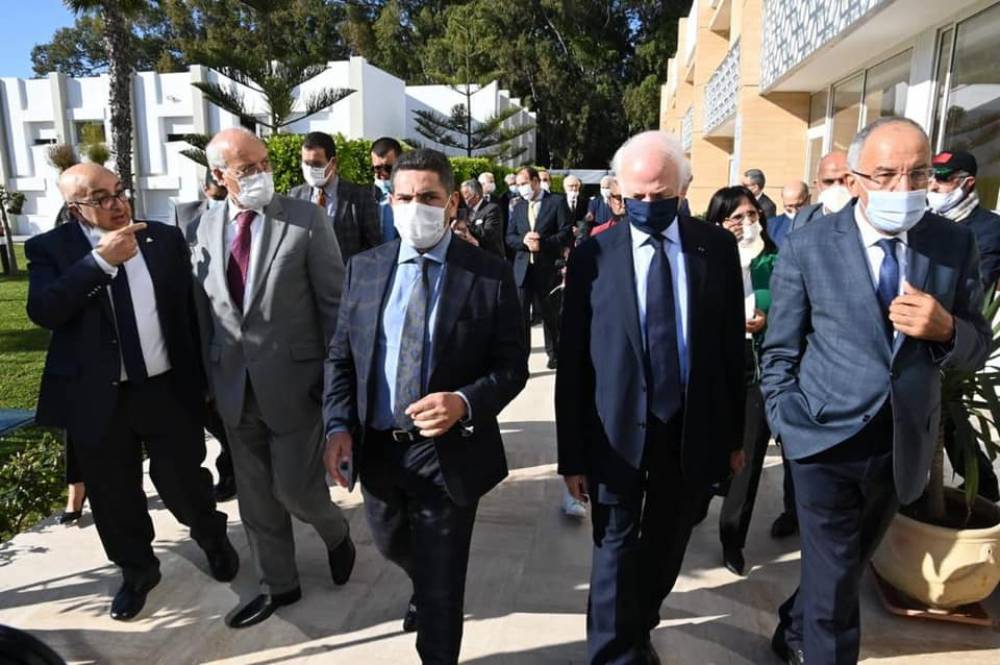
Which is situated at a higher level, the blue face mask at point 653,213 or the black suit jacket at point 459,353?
the blue face mask at point 653,213

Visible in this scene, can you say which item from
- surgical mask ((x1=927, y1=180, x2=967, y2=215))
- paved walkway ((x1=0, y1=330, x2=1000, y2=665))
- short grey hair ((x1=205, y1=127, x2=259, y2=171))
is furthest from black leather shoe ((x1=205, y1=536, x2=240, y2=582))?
surgical mask ((x1=927, y1=180, x2=967, y2=215))

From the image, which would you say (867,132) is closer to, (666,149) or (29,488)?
(666,149)

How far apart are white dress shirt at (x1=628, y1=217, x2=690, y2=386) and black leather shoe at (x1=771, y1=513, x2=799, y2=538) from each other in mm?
1662

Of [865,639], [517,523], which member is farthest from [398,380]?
[865,639]

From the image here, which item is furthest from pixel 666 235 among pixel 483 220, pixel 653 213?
pixel 483 220

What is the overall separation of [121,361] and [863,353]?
→ 250 centimetres

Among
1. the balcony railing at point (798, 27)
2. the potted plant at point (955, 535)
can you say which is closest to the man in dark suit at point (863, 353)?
the potted plant at point (955, 535)

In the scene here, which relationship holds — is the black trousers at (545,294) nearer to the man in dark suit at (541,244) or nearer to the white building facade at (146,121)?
the man in dark suit at (541,244)

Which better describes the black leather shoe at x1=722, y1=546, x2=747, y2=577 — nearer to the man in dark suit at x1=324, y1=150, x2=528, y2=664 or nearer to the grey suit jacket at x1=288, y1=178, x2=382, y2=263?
the man in dark suit at x1=324, y1=150, x2=528, y2=664

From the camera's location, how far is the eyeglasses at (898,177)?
5.99 ft

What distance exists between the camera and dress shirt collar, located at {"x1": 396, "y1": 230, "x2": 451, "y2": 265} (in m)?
2.08

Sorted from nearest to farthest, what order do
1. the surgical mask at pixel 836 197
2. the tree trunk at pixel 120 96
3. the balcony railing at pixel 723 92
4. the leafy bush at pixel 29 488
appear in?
the surgical mask at pixel 836 197 → the leafy bush at pixel 29 488 → the balcony railing at pixel 723 92 → the tree trunk at pixel 120 96

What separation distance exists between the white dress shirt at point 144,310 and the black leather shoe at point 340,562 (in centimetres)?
102

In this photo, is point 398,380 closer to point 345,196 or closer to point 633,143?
point 633,143
